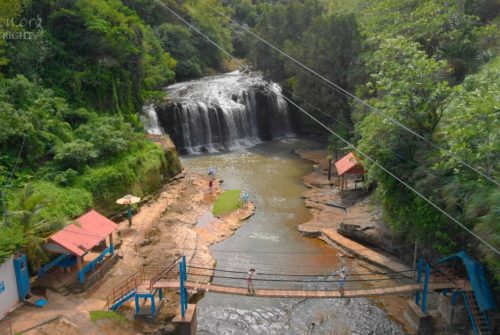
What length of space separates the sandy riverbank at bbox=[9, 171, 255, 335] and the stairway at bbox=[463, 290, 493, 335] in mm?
10506

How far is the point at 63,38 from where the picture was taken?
111 feet

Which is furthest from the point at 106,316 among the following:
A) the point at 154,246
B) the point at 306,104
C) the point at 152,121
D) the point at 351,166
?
the point at 306,104

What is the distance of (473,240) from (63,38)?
3164cm

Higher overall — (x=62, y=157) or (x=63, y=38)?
(x=63, y=38)

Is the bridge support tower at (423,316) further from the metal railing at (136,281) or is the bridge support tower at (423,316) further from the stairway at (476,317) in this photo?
the metal railing at (136,281)

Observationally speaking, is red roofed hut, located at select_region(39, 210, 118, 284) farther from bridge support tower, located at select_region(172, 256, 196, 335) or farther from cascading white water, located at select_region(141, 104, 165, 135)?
cascading white water, located at select_region(141, 104, 165, 135)

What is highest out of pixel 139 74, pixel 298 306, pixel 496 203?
pixel 139 74

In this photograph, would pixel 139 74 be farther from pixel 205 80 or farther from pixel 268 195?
pixel 205 80

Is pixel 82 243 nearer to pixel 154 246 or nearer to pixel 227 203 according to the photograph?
pixel 154 246

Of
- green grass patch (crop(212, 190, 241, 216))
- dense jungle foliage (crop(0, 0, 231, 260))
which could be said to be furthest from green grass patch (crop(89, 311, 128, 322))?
green grass patch (crop(212, 190, 241, 216))

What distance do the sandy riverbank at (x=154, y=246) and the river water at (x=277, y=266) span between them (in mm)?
1200

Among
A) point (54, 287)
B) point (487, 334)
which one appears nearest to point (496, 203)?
point (487, 334)

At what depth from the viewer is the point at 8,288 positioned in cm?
1650

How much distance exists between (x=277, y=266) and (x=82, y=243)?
977 centimetres
